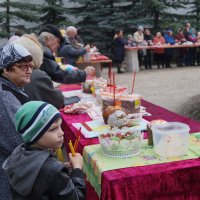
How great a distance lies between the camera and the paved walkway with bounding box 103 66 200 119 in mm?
7480

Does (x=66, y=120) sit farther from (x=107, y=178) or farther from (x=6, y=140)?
(x=107, y=178)

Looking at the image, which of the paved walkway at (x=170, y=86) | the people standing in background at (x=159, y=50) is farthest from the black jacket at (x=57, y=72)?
the people standing in background at (x=159, y=50)

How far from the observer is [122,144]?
6.59ft

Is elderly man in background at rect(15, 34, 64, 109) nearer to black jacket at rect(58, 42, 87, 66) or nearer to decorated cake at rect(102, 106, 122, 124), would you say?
decorated cake at rect(102, 106, 122, 124)

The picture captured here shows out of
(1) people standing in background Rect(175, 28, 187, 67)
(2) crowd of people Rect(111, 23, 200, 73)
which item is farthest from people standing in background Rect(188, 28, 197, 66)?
(1) people standing in background Rect(175, 28, 187, 67)

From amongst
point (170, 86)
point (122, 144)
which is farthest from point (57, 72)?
point (170, 86)

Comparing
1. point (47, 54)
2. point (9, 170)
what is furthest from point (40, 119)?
point (47, 54)

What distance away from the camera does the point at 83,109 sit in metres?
3.27

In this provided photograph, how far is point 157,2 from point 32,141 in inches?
630

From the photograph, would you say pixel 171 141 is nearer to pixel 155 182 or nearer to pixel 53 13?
pixel 155 182

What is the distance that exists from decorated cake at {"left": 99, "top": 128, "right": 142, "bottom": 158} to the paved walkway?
4469 millimetres

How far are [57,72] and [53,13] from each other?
1390cm

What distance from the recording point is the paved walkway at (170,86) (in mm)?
7480

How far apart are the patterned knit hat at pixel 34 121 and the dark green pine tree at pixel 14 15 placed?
14612 millimetres
